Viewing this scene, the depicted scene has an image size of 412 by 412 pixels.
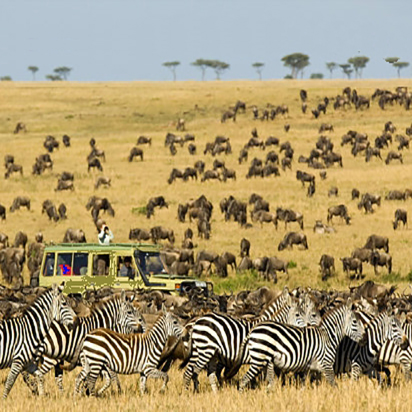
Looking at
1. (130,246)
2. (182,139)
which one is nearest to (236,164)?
(182,139)

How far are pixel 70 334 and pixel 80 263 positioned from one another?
31.1 feet

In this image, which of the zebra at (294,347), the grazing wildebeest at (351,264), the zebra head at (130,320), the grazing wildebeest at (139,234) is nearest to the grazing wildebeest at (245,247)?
the grazing wildebeest at (351,264)

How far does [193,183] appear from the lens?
175 ft

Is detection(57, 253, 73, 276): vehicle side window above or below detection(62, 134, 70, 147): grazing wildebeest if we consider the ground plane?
below

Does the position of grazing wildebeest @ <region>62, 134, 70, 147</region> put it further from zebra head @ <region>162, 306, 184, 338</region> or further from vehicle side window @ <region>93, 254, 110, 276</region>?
zebra head @ <region>162, 306, 184, 338</region>

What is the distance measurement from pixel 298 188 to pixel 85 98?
1951 inches

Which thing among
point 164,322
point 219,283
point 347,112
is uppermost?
point 347,112

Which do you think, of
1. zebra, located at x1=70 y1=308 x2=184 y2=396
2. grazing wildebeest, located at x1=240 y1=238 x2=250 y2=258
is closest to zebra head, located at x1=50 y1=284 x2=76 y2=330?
zebra, located at x1=70 y1=308 x2=184 y2=396

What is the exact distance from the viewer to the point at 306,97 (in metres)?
85.4

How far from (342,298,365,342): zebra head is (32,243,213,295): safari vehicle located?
9.76 metres

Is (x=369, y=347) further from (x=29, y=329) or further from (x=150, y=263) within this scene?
(x=150, y=263)

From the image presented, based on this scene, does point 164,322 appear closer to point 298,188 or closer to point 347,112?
point 298,188

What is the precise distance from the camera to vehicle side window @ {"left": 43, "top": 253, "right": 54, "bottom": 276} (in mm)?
24672

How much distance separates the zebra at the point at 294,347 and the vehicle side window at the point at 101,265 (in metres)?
10.6
